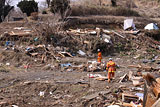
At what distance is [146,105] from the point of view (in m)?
3.98

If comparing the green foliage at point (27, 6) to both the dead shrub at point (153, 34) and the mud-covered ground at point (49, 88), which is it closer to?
the dead shrub at point (153, 34)

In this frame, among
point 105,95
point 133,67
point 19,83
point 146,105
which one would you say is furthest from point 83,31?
point 146,105

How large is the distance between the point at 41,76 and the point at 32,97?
2.82 meters

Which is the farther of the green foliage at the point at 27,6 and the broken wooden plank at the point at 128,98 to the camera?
the green foliage at the point at 27,6

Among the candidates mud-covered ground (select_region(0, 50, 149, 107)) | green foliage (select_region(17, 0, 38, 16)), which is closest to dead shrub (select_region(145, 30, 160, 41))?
mud-covered ground (select_region(0, 50, 149, 107))

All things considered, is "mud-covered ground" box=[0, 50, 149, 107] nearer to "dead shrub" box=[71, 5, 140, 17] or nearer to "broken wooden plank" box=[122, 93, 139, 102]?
"broken wooden plank" box=[122, 93, 139, 102]

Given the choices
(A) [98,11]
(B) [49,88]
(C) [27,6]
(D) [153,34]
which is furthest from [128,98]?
(A) [98,11]

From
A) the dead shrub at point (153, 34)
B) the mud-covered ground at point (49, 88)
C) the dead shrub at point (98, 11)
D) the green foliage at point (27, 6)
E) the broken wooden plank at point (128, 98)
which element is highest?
the green foliage at point (27, 6)

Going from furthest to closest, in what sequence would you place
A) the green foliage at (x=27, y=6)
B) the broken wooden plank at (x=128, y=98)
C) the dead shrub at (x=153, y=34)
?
1. the green foliage at (x=27, y=6)
2. the dead shrub at (x=153, y=34)
3. the broken wooden plank at (x=128, y=98)

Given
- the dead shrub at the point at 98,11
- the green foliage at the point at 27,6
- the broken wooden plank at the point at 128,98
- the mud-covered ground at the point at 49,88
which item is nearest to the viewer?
the broken wooden plank at the point at 128,98

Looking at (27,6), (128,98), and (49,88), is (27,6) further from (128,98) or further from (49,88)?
(128,98)

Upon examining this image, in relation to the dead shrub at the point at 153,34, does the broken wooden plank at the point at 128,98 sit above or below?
below

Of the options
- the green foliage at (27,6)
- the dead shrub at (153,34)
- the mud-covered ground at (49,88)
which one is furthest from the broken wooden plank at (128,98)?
the green foliage at (27,6)

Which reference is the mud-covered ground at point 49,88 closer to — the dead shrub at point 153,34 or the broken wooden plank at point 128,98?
the broken wooden plank at point 128,98
